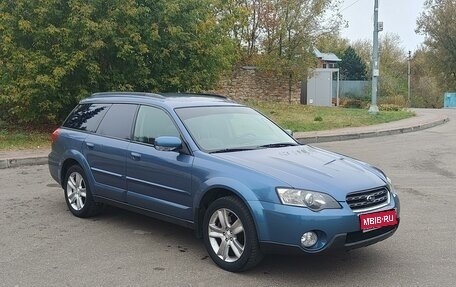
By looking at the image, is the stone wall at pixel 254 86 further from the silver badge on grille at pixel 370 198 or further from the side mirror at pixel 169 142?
the silver badge on grille at pixel 370 198

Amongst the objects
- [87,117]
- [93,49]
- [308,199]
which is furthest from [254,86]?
[308,199]

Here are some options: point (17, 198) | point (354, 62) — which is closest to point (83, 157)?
point (17, 198)

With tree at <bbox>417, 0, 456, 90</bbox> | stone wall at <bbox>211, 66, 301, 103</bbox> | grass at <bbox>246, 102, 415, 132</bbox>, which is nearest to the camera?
grass at <bbox>246, 102, 415, 132</bbox>

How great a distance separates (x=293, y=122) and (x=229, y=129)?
572 inches

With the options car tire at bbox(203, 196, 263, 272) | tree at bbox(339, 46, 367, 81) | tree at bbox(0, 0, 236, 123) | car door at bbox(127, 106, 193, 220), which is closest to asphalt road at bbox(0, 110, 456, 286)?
car tire at bbox(203, 196, 263, 272)

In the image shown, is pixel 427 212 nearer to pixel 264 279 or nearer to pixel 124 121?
pixel 264 279

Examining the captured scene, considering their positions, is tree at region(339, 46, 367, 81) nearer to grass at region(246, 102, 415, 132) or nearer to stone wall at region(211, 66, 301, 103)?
stone wall at region(211, 66, 301, 103)

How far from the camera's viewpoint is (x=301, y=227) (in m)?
4.36

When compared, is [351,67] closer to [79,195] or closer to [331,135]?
[331,135]

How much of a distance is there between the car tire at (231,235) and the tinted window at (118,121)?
68.2 inches

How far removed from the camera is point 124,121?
6.29 metres

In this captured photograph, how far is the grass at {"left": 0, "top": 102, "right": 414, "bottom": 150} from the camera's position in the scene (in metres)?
13.8

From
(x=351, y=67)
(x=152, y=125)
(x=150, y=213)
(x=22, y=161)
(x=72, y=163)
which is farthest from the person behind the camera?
(x=351, y=67)

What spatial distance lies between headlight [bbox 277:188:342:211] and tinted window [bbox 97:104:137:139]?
236cm
